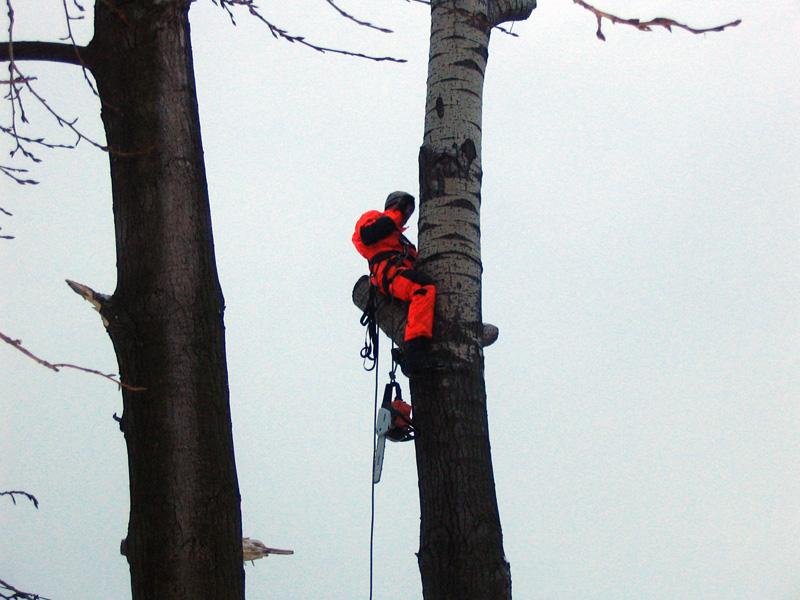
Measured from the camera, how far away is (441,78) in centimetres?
420

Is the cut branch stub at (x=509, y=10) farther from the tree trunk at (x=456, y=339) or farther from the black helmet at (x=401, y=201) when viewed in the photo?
the black helmet at (x=401, y=201)

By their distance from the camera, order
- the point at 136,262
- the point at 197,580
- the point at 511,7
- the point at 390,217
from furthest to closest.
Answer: the point at 390,217
the point at 511,7
the point at 136,262
the point at 197,580

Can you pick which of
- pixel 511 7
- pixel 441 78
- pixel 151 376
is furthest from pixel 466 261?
pixel 151 376

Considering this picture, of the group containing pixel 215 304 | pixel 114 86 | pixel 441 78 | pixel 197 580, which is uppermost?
pixel 441 78

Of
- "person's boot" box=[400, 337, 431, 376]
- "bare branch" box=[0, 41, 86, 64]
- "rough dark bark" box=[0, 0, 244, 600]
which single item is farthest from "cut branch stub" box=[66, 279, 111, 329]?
"person's boot" box=[400, 337, 431, 376]

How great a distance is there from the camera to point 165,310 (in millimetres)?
2939

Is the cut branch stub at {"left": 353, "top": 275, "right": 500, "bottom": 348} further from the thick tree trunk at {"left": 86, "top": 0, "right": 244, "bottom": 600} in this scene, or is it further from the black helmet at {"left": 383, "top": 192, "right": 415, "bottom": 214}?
the thick tree trunk at {"left": 86, "top": 0, "right": 244, "bottom": 600}

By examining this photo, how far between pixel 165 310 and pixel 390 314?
163cm

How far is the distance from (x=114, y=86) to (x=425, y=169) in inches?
55.5

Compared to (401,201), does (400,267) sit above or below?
below

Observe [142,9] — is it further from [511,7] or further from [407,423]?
[407,423]

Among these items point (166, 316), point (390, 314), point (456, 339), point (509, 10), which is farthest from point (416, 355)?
point (509, 10)

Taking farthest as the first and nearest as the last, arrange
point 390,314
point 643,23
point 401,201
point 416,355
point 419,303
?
point 401,201 < point 390,314 < point 419,303 < point 416,355 < point 643,23

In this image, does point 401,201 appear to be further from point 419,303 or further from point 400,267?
point 419,303
